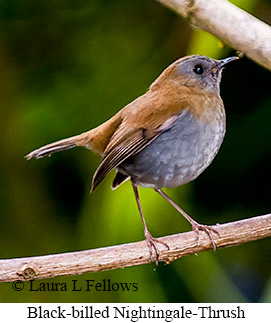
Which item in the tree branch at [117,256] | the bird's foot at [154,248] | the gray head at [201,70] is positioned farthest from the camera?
the gray head at [201,70]

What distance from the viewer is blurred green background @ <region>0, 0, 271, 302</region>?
3930mm

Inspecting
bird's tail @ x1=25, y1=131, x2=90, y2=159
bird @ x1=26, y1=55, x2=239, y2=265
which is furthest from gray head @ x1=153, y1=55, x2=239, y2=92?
bird's tail @ x1=25, y1=131, x2=90, y2=159

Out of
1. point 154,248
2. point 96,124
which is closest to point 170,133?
point 154,248

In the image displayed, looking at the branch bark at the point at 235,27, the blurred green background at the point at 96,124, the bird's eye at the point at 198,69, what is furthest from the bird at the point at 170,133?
the blurred green background at the point at 96,124

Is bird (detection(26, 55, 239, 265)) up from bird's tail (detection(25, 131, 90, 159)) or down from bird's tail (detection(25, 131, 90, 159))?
down

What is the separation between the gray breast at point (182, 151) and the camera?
2971 mm

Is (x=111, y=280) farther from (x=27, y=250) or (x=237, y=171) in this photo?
(x=237, y=171)

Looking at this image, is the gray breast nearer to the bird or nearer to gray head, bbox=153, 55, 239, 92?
the bird

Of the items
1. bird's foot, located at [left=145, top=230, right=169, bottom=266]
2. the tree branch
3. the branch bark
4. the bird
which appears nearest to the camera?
the branch bark

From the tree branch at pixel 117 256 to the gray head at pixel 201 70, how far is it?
62 cm

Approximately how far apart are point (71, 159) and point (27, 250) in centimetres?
56

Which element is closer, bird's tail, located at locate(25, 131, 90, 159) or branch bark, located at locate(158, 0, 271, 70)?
branch bark, located at locate(158, 0, 271, 70)

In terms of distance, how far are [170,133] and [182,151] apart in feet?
0.32

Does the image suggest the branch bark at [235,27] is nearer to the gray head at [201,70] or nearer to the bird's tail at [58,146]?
the gray head at [201,70]
